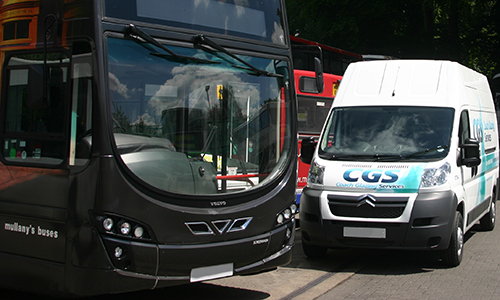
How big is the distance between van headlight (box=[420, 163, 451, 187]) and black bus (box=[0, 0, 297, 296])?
7.95 feet

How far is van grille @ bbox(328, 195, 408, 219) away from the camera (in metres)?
7.94

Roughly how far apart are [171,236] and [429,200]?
12.4 feet

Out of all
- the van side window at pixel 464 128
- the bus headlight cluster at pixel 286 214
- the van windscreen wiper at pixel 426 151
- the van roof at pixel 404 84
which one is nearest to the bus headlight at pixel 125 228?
the bus headlight cluster at pixel 286 214

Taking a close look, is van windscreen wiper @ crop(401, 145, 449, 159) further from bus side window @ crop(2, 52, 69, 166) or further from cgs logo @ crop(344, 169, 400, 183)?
bus side window @ crop(2, 52, 69, 166)

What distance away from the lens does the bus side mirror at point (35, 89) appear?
5.31 meters

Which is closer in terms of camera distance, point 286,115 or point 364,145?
point 286,115

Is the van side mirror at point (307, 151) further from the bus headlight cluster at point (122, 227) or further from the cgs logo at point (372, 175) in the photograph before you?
the bus headlight cluster at point (122, 227)

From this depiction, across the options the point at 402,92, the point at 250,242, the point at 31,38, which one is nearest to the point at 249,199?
the point at 250,242

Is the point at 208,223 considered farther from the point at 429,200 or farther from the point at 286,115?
the point at 429,200

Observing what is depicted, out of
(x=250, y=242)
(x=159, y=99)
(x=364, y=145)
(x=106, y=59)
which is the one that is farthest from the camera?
(x=364, y=145)

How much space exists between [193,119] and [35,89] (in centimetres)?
139

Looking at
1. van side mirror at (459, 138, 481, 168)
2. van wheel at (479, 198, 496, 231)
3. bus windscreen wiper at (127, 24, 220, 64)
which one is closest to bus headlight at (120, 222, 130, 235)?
bus windscreen wiper at (127, 24, 220, 64)

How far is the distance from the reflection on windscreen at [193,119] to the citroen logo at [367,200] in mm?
1889

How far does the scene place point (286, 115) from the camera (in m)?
6.66
